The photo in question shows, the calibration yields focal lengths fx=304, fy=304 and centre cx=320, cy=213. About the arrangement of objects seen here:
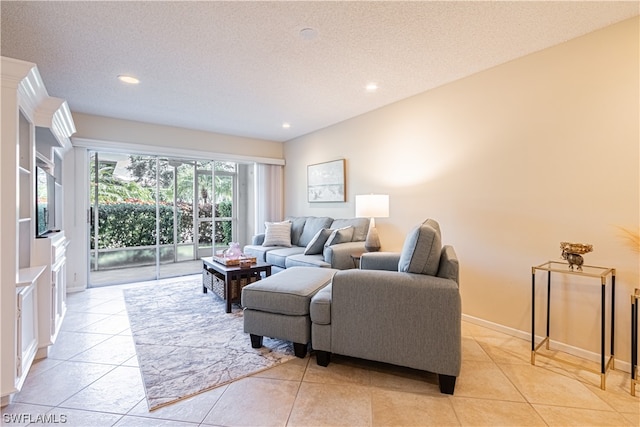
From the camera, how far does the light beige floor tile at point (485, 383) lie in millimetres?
1768

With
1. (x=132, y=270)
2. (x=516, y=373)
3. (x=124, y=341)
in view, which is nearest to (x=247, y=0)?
(x=124, y=341)

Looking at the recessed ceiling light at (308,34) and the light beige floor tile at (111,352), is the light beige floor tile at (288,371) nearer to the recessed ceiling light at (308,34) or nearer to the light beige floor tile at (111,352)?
the light beige floor tile at (111,352)

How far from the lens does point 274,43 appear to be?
2.30 metres

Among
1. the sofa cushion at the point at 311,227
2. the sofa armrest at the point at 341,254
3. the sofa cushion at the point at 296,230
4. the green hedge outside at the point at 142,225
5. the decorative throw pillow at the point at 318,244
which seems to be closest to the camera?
the sofa armrest at the point at 341,254

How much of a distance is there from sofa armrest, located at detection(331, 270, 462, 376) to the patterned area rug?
1.96ft

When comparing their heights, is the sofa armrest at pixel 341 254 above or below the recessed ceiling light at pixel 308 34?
below

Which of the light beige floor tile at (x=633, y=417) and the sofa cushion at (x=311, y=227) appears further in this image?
the sofa cushion at (x=311, y=227)

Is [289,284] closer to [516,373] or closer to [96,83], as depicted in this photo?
[516,373]

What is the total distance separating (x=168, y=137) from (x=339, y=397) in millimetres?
4447

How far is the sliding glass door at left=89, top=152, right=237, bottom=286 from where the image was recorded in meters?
4.84

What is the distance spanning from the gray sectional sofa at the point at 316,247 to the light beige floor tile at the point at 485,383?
5.30 feet

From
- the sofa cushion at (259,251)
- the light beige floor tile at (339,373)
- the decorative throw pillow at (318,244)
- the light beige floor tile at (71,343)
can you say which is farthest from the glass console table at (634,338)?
the light beige floor tile at (71,343)

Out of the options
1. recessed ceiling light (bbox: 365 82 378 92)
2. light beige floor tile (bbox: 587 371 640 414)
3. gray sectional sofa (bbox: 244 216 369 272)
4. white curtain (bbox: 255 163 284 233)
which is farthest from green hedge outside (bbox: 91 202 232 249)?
light beige floor tile (bbox: 587 371 640 414)

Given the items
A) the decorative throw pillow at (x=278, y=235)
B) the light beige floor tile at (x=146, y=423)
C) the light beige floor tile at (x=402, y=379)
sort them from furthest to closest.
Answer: the decorative throw pillow at (x=278, y=235), the light beige floor tile at (x=402, y=379), the light beige floor tile at (x=146, y=423)
